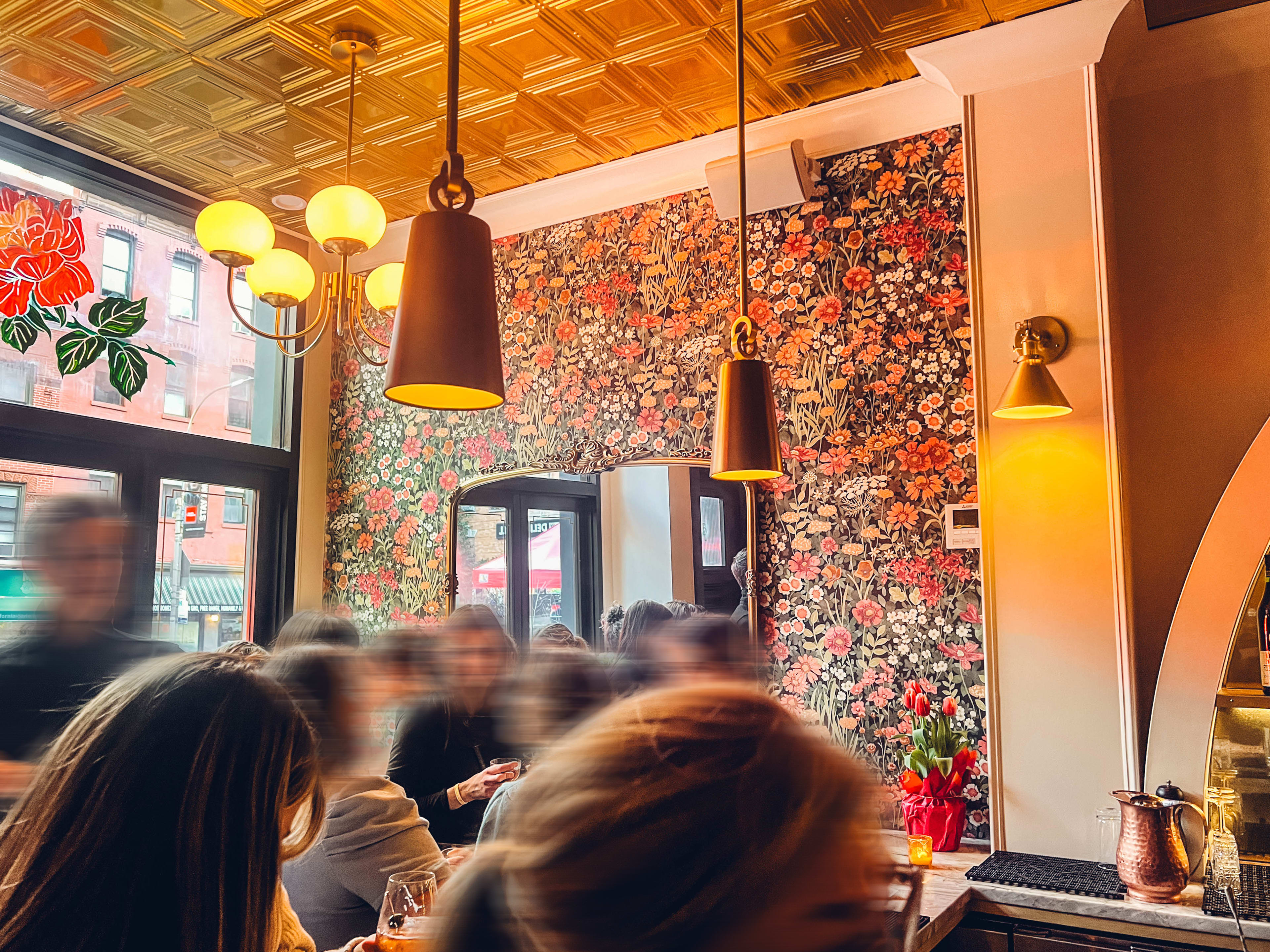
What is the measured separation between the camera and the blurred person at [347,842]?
70.5 inches

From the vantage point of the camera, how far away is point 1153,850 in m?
2.09

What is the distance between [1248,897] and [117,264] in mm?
4002

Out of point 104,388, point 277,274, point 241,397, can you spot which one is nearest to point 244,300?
point 241,397

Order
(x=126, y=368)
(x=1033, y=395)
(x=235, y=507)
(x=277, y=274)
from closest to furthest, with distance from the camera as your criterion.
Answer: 1. (x=1033, y=395)
2. (x=277, y=274)
3. (x=126, y=368)
4. (x=235, y=507)

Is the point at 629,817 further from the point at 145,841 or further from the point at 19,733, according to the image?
the point at 19,733

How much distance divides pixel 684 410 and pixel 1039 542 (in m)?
1.26

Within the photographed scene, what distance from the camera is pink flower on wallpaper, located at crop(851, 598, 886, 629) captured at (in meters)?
2.86

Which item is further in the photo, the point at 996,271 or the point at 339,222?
the point at 996,271

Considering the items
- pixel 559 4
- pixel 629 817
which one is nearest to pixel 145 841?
pixel 629 817

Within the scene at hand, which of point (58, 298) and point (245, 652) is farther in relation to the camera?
point (58, 298)

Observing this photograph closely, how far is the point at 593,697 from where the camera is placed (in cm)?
277

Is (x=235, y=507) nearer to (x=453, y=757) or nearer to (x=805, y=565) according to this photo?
(x=453, y=757)

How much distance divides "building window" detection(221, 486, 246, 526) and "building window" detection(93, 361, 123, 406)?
582 mm

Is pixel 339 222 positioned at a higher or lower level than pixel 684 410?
higher
